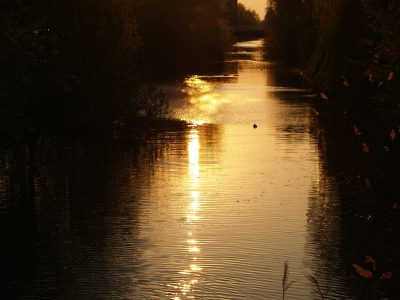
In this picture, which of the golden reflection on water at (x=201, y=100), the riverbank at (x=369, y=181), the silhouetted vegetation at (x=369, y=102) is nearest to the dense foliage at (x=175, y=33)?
the golden reflection on water at (x=201, y=100)

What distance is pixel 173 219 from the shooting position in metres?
13.9

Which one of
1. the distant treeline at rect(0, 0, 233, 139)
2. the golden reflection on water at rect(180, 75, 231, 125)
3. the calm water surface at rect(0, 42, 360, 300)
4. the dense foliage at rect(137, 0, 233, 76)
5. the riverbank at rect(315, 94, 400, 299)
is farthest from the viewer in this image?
the dense foliage at rect(137, 0, 233, 76)

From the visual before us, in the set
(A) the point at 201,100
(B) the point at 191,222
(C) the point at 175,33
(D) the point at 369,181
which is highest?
(C) the point at 175,33

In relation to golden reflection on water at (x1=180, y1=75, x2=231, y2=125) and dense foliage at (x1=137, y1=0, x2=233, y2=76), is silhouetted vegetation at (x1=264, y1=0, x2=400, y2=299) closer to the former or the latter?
golden reflection on water at (x1=180, y1=75, x2=231, y2=125)

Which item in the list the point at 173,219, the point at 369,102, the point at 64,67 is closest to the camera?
the point at 173,219

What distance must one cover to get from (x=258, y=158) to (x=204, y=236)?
25.2 feet

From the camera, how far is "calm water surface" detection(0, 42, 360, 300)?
10.5 metres

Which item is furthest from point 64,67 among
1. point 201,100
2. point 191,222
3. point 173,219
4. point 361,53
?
point 201,100

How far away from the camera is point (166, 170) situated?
61.0 feet

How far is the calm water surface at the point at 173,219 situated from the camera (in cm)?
1052

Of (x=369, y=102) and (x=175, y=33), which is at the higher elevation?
(x=175, y=33)

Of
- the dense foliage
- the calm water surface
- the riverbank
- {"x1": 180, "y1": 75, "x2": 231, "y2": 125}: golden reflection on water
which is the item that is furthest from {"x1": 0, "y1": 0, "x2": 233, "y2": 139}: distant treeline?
the dense foliage

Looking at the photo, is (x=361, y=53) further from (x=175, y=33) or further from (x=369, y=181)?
(x=175, y=33)

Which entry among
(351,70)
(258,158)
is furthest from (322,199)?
(351,70)
